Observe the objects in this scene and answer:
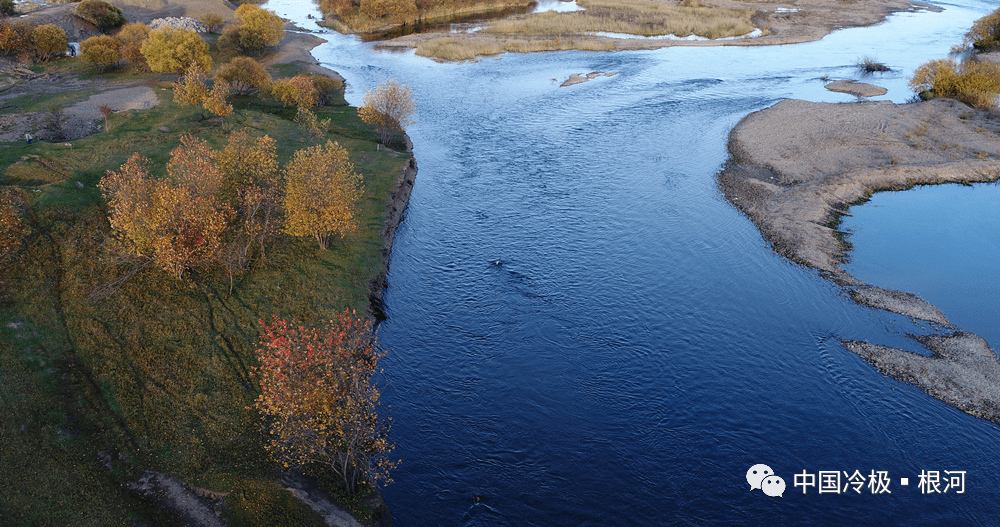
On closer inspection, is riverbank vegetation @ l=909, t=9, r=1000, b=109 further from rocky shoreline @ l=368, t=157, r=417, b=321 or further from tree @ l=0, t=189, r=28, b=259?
tree @ l=0, t=189, r=28, b=259

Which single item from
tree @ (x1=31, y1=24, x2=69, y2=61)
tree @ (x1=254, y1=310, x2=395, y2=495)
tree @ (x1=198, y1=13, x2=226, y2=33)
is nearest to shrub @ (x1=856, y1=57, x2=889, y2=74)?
tree @ (x1=254, y1=310, x2=395, y2=495)

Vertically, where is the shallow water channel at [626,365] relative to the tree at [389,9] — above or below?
below

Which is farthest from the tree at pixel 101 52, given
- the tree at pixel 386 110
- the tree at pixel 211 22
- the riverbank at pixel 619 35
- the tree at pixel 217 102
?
the riverbank at pixel 619 35

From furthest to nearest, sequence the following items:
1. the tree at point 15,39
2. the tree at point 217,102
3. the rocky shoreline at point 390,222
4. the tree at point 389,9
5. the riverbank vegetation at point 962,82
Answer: the tree at point 389,9 < the tree at point 15,39 < the riverbank vegetation at point 962,82 < the tree at point 217,102 < the rocky shoreline at point 390,222

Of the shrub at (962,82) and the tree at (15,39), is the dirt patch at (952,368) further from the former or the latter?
the tree at (15,39)

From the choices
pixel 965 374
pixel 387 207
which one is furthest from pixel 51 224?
pixel 965 374

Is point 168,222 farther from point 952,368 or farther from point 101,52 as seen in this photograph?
point 101,52

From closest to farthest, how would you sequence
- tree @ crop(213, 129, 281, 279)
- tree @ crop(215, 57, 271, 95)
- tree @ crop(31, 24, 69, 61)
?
1. tree @ crop(213, 129, 281, 279)
2. tree @ crop(215, 57, 271, 95)
3. tree @ crop(31, 24, 69, 61)

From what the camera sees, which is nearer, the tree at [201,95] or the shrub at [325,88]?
the tree at [201,95]
